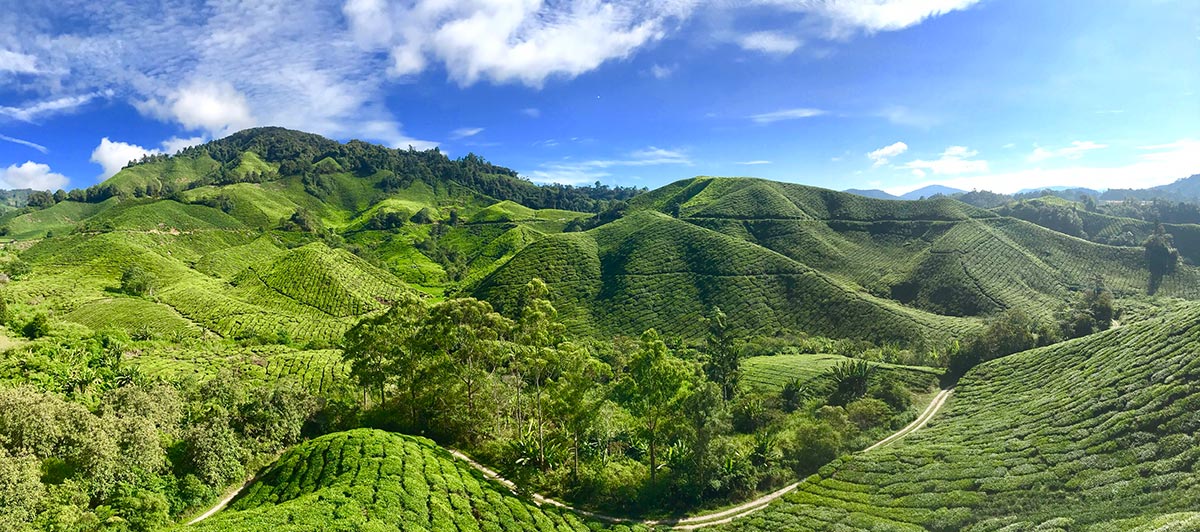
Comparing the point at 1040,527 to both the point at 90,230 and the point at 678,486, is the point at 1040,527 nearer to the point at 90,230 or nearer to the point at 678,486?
the point at 678,486

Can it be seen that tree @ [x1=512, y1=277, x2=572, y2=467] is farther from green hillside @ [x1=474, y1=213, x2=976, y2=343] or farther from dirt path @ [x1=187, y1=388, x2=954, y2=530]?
green hillside @ [x1=474, y1=213, x2=976, y2=343]

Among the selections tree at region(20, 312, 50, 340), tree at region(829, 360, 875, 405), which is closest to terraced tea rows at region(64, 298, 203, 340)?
tree at region(20, 312, 50, 340)

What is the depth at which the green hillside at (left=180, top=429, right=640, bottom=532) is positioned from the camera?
2739cm

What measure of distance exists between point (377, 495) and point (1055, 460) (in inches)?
2000

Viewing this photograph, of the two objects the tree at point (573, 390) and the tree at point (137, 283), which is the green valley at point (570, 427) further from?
the tree at point (137, 283)

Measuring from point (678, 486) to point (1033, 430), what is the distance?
32.7 meters

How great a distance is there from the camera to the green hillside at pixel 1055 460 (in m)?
32.0

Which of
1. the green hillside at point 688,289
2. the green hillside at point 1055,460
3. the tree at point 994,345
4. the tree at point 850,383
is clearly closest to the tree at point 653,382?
the green hillside at point 1055,460

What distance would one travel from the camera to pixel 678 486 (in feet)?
144

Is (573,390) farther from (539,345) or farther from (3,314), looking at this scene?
(3,314)

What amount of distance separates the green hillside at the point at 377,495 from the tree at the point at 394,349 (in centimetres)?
632

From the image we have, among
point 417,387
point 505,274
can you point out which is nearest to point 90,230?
point 505,274

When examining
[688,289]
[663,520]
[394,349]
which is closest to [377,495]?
[394,349]

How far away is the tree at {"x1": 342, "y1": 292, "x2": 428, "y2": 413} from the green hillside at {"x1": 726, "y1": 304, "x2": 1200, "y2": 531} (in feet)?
107
